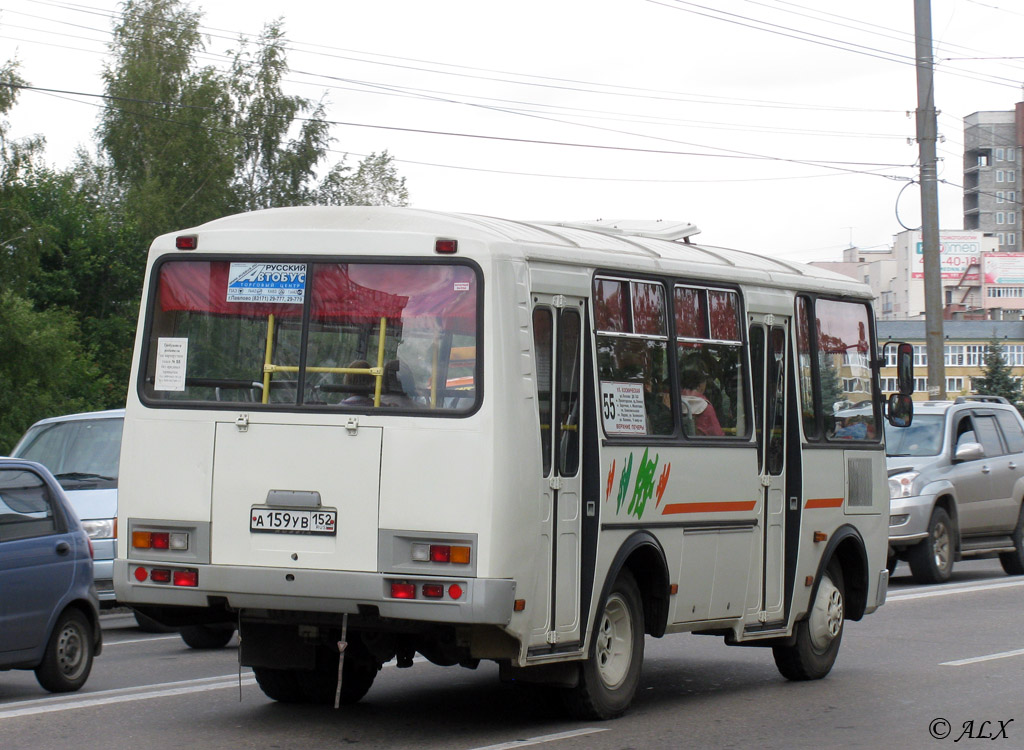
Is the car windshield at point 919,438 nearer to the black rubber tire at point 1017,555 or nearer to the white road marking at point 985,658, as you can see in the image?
the black rubber tire at point 1017,555

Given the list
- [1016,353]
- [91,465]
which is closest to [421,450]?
[91,465]

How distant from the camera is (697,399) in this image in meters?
9.76

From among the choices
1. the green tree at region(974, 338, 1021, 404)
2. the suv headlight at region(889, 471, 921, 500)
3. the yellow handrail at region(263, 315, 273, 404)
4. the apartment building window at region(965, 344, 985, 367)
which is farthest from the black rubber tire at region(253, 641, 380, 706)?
the apartment building window at region(965, 344, 985, 367)

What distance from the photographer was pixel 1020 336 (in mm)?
129875

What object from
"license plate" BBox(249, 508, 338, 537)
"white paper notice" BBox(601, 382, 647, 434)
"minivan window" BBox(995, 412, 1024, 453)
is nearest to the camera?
"license plate" BBox(249, 508, 338, 537)

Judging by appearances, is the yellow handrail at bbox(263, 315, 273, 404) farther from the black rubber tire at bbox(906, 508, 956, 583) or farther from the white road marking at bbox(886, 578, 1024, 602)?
the black rubber tire at bbox(906, 508, 956, 583)

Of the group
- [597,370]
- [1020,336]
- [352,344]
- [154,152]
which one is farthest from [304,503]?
[1020,336]

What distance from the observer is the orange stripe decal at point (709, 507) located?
9375 millimetres

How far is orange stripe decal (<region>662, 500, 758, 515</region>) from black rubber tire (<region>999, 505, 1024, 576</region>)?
37.0ft

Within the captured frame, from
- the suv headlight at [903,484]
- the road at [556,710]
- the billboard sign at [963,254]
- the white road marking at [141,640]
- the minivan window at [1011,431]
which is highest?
the billboard sign at [963,254]

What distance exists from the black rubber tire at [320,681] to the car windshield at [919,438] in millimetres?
11394

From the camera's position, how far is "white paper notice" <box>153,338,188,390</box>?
8.56 m

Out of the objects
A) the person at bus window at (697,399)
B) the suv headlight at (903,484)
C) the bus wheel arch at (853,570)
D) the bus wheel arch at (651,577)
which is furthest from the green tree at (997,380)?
the bus wheel arch at (651,577)

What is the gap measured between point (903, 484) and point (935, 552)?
0.98m
